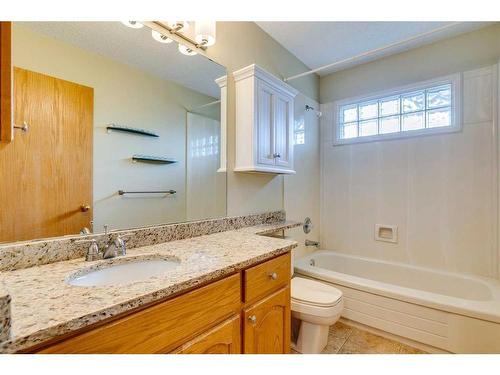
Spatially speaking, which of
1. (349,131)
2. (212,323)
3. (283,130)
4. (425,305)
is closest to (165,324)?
(212,323)

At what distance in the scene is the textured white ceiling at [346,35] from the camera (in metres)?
1.93

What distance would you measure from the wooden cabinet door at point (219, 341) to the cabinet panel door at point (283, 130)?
4.00 feet

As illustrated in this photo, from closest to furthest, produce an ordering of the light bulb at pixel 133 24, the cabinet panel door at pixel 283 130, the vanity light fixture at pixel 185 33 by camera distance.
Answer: the light bulb at pixel 133 24 → the vanity light fixture at pixel 185 33 → the cabinet panel door at pixel 283 130

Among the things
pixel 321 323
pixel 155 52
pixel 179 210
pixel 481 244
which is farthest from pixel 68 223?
pixel 481 244

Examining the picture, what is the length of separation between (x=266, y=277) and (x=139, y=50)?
1.31 metres

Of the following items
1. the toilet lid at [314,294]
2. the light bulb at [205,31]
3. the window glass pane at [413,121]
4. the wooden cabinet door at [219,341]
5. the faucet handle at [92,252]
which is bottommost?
the toilet lid at [314,294]

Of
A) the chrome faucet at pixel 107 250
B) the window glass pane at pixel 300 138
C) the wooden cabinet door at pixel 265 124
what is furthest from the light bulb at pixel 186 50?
the window glass pane at pixel 300 138

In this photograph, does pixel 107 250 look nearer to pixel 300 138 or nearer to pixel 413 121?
pixel 300 138

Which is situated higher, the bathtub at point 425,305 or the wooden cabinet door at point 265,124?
the wooden cabinet door at point 265,124

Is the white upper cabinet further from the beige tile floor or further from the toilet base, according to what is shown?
the beige tile floor

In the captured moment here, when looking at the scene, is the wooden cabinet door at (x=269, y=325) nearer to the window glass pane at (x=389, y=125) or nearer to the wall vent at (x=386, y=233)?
the wall vent at (x=386, y=233)

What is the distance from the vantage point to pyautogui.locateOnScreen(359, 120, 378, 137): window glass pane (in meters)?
2.45

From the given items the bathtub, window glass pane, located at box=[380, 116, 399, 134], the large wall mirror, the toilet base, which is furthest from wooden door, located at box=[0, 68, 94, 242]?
window glass pane, located at box=[380, 116, 399, 134]

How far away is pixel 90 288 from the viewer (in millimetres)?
680
